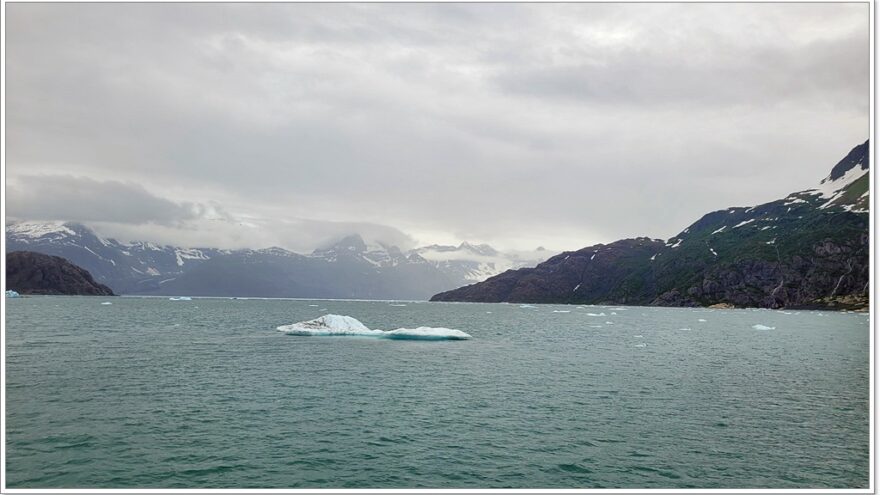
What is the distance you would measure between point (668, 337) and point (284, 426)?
9912 centimetres

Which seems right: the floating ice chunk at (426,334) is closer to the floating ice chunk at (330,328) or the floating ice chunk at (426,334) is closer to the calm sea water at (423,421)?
the floating ice chunk at (330,328)

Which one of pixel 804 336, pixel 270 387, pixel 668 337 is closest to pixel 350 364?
pixel 270 387

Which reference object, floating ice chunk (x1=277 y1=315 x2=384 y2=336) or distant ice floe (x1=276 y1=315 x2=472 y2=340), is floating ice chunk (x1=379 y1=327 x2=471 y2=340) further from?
floating ice chunk (x1=277 y1=315 x2=384 y2=336)

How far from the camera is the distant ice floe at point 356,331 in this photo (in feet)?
320

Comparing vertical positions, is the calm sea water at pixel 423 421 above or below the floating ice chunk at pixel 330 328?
below

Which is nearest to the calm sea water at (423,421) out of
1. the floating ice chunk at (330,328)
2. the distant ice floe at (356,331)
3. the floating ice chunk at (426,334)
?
the floating ice chunk at (426,334)

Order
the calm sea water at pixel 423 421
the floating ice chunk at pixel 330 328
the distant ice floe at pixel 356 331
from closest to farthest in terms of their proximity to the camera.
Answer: the calm sea water at pixel 423 421
the distant ice floe at pixel 356 331
the floating ice chunk at pixel 330 328

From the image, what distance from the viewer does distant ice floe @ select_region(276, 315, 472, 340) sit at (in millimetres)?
97438

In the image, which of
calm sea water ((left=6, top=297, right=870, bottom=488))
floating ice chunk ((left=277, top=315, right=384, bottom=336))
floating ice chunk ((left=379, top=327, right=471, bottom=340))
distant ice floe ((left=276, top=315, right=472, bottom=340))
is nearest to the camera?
calm sea water ((left=6, top=297, right=870, bottom=488))

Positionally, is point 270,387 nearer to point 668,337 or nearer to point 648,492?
point 648,492

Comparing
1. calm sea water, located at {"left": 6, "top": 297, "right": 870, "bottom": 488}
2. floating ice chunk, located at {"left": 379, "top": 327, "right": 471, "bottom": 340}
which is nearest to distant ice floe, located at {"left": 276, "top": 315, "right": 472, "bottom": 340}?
floating ice chunk, located at {"left": 379, "top": 327, "right": 471, "bottom": 340}

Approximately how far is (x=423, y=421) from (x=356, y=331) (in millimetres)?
67378

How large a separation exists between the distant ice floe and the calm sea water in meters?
25.3

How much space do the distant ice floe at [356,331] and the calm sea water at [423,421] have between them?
25322mm
